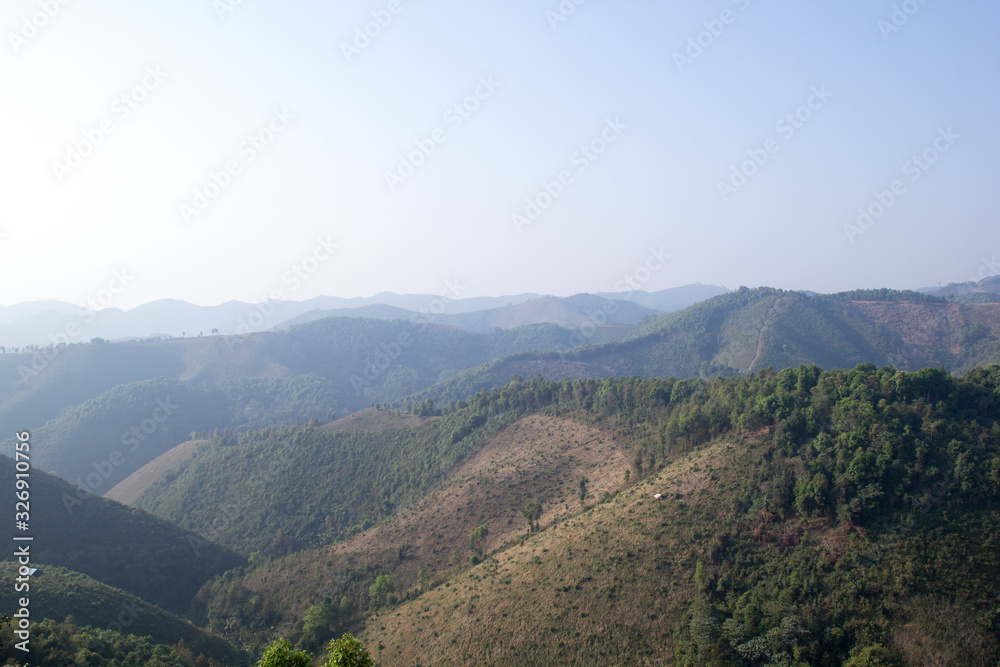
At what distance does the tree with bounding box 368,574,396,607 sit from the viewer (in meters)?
52.8

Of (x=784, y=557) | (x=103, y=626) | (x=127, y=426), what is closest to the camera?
(x=784, y=557)

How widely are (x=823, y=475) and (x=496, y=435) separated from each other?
2172 inches

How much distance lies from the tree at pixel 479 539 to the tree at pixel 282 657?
39443mm

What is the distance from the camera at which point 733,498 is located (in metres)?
43.9

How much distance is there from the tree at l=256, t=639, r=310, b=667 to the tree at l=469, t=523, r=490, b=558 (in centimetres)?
3944

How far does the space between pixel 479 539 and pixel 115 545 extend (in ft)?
145

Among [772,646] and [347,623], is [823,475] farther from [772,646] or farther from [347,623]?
[347,623]

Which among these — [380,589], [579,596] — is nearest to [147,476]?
[380,589]

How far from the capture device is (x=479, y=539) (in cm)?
5775

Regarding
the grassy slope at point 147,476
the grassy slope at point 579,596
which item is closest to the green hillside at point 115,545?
the grassy slope at point 579,596

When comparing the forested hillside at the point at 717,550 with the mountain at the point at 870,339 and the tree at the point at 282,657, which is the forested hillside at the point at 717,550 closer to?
the tree at the point at 282,657

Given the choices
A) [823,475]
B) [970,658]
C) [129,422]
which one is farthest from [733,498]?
[129,422]

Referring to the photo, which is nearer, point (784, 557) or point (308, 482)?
point (784, 557)

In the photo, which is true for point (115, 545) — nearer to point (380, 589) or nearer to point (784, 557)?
point (380, 589)
